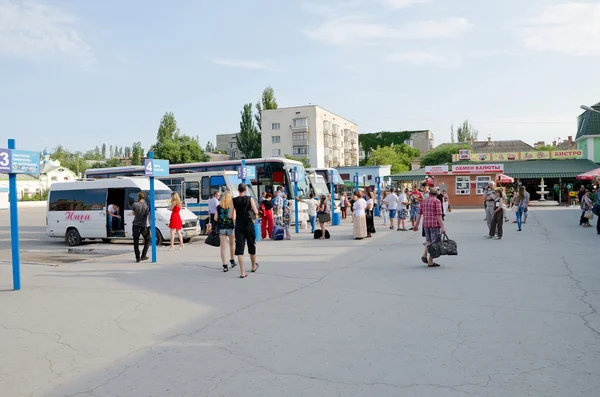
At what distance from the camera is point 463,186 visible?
4550cm

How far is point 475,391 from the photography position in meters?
4.36

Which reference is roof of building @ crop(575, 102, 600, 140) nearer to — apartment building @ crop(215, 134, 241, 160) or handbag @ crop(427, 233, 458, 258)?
handbag @ crop(427, 233, 458, 258)

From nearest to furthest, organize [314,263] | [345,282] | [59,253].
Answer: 1. [345,282]
2. [314,263]
3. [59,253]

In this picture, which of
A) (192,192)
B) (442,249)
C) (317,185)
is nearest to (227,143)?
(317,185)

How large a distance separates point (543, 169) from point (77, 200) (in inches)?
1696

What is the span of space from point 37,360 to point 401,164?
8947 cm

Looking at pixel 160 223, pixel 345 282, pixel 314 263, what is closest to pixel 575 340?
pixel 345 282

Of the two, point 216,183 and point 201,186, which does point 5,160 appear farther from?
point 201,186

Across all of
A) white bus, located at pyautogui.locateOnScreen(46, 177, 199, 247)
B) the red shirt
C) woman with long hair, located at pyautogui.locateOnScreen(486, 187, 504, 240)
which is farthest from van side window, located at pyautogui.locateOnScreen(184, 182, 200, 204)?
the red shirt

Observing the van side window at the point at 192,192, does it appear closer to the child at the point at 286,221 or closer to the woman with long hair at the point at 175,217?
the child at the point at 286,221

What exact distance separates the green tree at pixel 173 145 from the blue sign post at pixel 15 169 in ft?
194

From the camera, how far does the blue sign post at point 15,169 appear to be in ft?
30.0

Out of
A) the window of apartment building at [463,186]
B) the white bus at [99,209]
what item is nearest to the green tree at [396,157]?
the window of apartment building at [463,186]

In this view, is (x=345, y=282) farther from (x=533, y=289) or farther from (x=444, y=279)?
(x=533, y=289)
